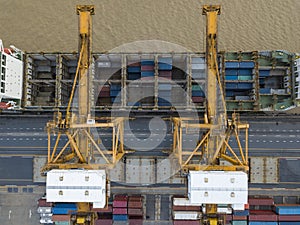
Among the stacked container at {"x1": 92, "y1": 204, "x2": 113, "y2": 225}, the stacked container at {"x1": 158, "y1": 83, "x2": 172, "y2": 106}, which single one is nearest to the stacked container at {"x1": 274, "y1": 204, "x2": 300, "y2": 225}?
the stacked container at {"x1": 158, "y1": 83, "x2": 172, "y2": 106}

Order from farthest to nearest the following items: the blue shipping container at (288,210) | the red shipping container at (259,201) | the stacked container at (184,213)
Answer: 1. the red shipping container at (259,201)
2. the stacked container at (184,213)
3. the blue shipping container at (288,210)

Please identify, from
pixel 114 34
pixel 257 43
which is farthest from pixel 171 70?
pixel 257 43

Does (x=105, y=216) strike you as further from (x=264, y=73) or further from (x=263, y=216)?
(x=264, y=73)

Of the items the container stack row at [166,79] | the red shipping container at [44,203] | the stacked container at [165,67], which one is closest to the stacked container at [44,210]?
the red shipping container at [44,203]

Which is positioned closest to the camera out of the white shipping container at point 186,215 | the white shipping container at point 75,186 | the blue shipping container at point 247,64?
the white shipping container at point 75,186

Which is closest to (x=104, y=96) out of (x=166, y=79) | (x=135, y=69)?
(x=135, y=69)

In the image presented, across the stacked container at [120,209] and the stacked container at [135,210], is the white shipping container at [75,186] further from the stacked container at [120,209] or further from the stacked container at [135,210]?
the stacked container at [135,210]

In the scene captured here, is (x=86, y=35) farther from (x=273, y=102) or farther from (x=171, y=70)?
(x=273, y=102)
